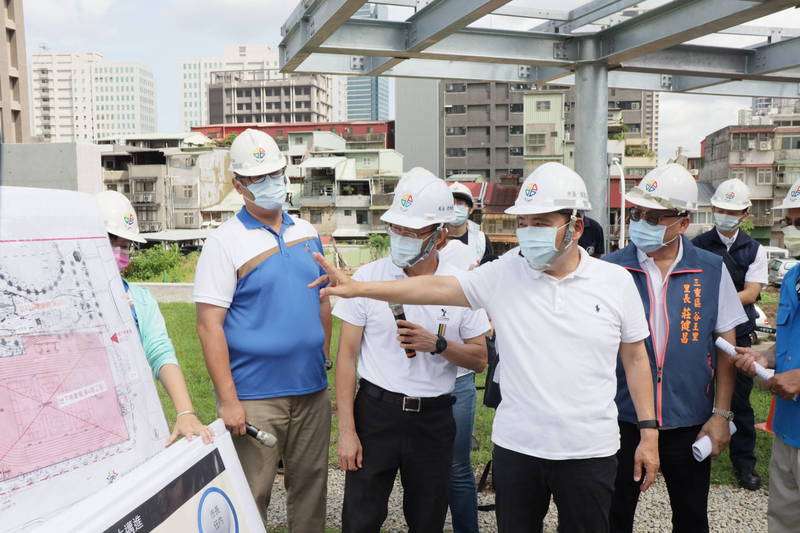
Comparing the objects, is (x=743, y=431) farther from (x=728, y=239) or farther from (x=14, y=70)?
(x=14, y=70)

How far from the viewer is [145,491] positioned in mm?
1736

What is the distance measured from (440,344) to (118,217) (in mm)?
1479

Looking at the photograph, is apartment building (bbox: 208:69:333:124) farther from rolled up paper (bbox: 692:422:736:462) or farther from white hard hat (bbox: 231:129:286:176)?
rolled up paper (bbox: 692:422:736:462)

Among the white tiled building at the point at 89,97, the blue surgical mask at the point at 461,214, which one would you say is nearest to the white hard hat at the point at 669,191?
the blue surgical mask at the point at 461,214

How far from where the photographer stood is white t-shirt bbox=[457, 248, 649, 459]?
263 cm

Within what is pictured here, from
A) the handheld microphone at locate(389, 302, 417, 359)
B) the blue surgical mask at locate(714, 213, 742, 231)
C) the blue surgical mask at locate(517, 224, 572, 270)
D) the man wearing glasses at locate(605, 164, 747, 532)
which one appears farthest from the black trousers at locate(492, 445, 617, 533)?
the blue surgical mask at locate(714, 213, 742, 231)

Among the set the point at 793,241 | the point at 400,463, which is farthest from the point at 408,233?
the point at 793,241

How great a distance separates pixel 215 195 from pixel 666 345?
51433 mm

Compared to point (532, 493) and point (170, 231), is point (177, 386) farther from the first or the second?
point (170, 231)

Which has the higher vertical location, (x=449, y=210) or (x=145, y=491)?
(x=449, y=210)

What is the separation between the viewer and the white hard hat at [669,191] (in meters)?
3.41

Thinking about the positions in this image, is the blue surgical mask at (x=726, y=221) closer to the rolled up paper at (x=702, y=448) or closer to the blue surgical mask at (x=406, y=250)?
the rolled up paper at (x=702, y=448)

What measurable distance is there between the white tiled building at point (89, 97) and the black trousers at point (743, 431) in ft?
620

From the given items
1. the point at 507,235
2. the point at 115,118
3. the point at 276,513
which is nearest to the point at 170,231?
the point at 507,235
